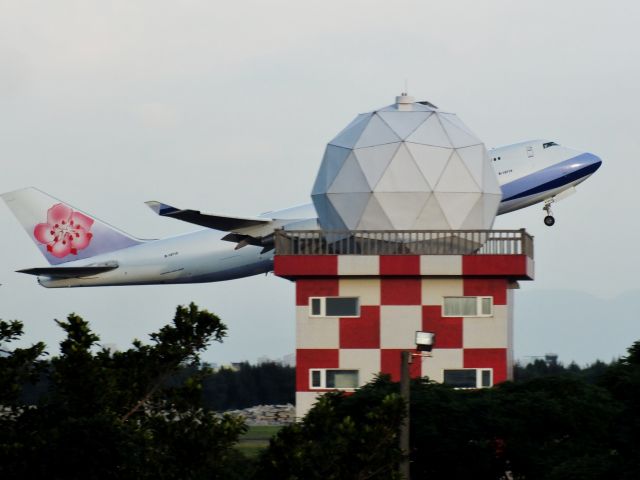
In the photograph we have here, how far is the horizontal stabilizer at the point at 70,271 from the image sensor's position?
88.2m

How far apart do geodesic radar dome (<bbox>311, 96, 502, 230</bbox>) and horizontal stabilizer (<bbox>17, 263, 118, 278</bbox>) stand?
3943cm

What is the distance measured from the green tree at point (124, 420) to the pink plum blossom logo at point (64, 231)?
6274 centimetres

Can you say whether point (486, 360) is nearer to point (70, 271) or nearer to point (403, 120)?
point (403, 120)

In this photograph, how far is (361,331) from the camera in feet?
152

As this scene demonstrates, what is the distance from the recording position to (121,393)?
31453mm

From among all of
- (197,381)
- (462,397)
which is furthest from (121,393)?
(462,397)

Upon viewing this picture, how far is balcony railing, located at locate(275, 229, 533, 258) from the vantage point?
46.9m

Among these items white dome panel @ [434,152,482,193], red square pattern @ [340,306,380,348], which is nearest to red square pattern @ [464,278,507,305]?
red square pattern @ [340,306,380,348]

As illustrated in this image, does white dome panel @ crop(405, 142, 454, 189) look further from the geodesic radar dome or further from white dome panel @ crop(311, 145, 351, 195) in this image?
white dome panel @ crop(311, 145, 351, 195)

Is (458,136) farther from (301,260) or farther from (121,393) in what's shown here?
(121,393)

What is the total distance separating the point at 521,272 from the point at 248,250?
124 ft

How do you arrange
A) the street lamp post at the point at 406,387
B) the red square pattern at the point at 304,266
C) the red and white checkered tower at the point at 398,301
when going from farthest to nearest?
the red square pattern at the point at 304,266
the red and white checkered tower at the point at 398,301
the street lamp post at the point at 406,387

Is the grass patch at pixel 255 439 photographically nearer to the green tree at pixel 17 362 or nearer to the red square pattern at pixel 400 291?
the red square pattern at pixel 400 291

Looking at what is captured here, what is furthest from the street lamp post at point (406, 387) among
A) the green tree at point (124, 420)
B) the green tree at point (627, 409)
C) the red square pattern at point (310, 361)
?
the red square pattern at point (310, 361)
